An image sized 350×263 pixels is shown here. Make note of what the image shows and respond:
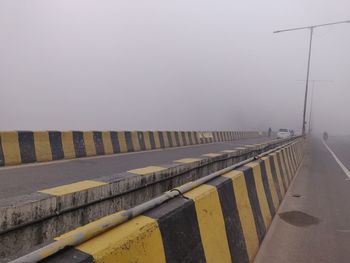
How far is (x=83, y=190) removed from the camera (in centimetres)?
423

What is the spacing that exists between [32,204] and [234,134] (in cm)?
3410

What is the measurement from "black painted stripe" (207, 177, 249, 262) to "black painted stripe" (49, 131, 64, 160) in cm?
Result: 718

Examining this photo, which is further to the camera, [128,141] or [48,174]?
[128,141]

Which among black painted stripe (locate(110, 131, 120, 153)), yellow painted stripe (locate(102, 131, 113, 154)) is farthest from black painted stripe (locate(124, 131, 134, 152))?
yellow painted stripe (locate(102, 131, 113, 154))

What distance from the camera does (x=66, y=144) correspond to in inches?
433

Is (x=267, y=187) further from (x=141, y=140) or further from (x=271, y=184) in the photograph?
(x=141, y=140)

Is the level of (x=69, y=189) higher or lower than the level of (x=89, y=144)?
higher

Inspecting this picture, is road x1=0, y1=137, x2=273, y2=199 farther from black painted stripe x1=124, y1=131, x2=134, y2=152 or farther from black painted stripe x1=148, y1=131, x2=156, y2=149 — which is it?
black painted stripe x1=148, y1=131, x2=156, y2=149

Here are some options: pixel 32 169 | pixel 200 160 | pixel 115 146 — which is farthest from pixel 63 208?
pixel 115 146

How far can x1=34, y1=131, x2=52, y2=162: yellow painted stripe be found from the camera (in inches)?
388

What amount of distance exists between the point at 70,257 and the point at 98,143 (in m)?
11.0

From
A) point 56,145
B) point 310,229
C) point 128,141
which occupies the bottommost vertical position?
point 310,229

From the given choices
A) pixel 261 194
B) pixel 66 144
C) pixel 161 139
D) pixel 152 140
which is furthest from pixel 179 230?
pixel 161 139

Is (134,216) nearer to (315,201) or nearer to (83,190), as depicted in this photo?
(83,190)
